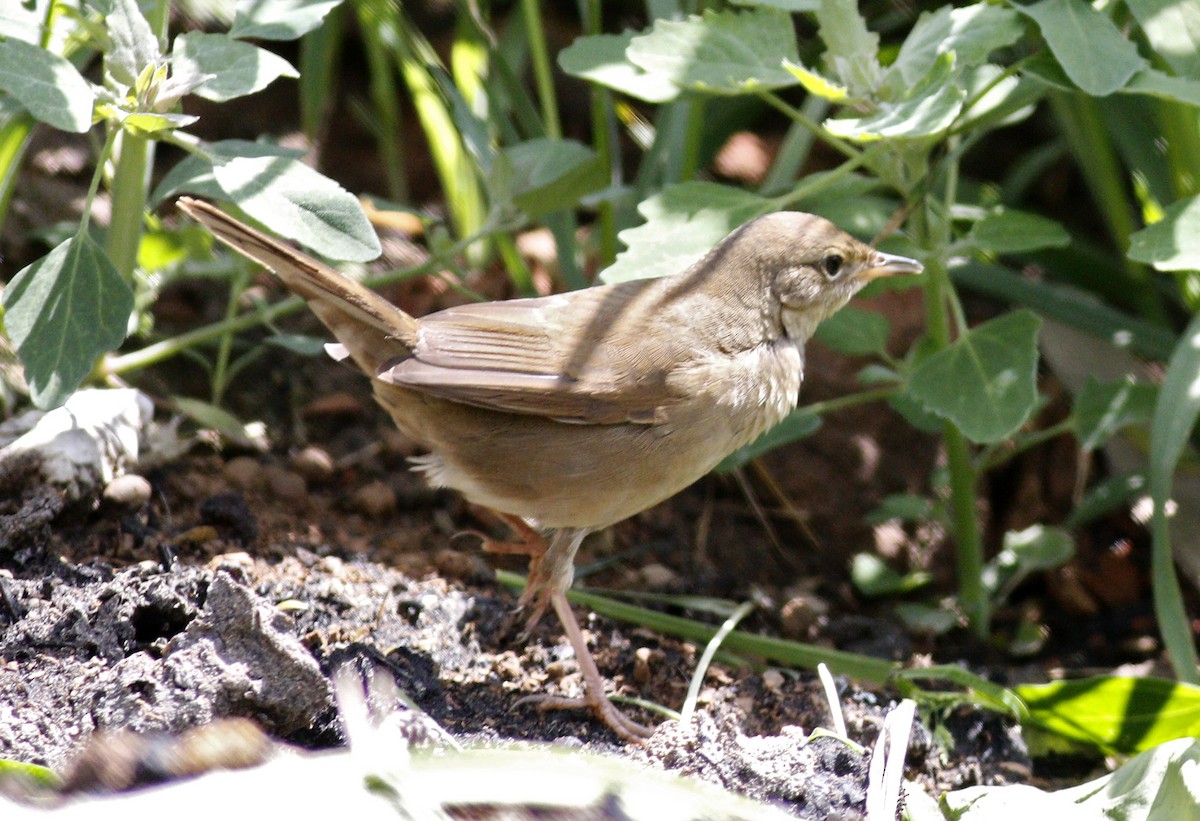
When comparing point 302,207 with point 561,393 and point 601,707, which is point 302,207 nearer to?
point 561,393

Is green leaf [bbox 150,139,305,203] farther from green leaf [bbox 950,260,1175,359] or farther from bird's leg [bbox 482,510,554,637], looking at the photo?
green leaf [bbox 950,260,1175,359]

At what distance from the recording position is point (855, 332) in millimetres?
3811

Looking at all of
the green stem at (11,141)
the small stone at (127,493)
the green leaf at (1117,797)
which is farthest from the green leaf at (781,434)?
the green stem at (11,141)

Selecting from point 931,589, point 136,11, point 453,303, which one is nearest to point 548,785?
point 136,11

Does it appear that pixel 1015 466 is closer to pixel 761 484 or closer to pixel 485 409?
pixel 761 484

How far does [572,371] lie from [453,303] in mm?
1511

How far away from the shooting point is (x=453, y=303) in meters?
4.70

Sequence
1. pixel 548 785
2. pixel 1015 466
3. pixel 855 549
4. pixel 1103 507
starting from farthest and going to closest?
pixel 1015 466 → pixel 855 549 → pixel 1103 507 → pixel 548 785

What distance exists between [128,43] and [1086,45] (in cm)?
225

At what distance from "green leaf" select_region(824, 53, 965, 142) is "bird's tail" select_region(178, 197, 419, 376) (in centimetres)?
119

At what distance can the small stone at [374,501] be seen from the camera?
3.85m

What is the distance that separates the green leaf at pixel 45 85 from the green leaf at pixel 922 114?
1694mm

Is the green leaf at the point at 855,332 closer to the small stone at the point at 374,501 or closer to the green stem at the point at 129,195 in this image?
the small stone at the point at 374,501

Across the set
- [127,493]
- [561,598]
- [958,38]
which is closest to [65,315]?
[127,493]
